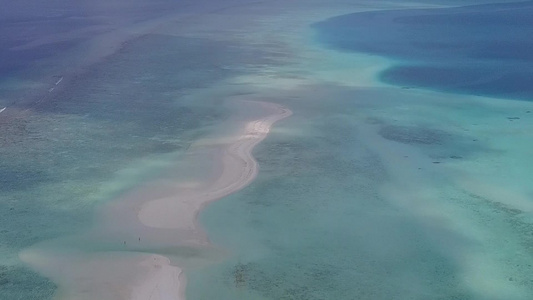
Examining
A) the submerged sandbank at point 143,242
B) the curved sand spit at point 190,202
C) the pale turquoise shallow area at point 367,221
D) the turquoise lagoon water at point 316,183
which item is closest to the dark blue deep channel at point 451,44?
the turquoise lagoon water at point 316,183

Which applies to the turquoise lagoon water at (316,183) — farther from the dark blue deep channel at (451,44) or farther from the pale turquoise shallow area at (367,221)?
the dark blue deep channel at (451,44)

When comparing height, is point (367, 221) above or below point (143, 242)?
below

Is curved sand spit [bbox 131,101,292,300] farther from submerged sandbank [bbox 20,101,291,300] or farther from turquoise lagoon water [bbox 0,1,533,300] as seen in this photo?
turquoise lagoon water [bbox 0,1,533,300]

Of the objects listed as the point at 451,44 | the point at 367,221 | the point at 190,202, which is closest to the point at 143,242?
the point at 190,202

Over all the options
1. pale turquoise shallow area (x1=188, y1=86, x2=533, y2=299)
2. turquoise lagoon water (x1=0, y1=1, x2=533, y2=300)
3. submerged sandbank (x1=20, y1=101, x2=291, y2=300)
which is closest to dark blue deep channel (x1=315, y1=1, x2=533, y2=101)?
turquoise lagoon water (x1=0, y1=1, x2=533, y2=300)

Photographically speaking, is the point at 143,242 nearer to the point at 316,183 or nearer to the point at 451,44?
the point at 316,183

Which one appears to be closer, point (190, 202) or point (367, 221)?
point (367, 221)
